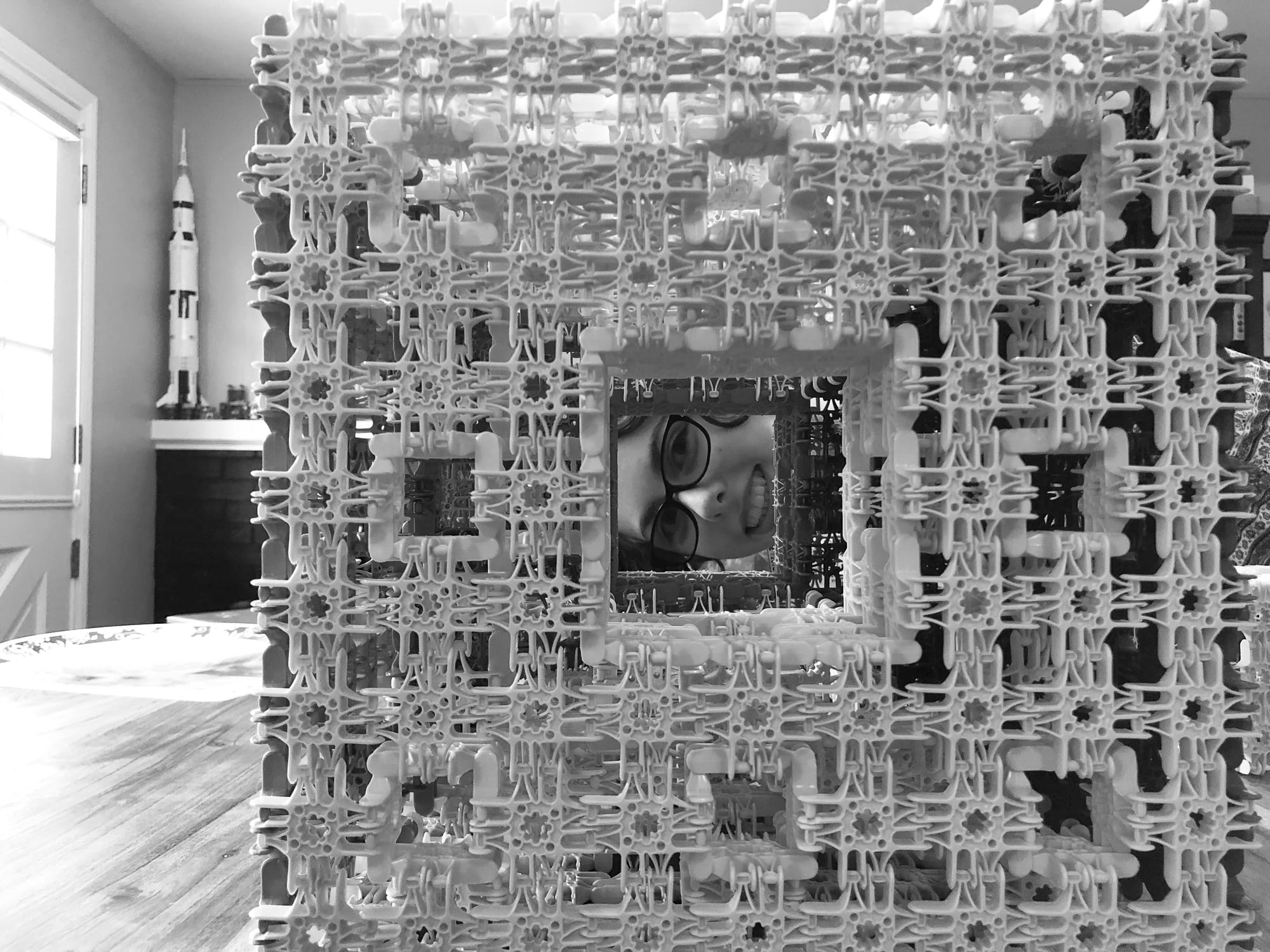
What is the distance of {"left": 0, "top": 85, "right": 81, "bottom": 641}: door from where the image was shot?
8.50 ft

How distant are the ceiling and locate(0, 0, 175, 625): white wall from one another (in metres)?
0.09

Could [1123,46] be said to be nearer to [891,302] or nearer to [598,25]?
[891,302]

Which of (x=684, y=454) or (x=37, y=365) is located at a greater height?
(x=37, y=365)

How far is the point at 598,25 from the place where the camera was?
0.87m

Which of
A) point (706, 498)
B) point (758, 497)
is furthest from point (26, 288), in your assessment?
point (758, 497)

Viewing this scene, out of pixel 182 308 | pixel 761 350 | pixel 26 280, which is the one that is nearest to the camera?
pixel 761 350

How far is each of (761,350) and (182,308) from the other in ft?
10.5

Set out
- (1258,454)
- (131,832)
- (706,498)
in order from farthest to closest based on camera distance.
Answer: (706,498), (1258,454), (131,832)

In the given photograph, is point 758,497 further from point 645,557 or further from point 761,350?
point 761,350

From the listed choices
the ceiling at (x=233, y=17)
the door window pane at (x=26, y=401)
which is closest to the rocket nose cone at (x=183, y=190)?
the ceiling at (x=233, y=17)

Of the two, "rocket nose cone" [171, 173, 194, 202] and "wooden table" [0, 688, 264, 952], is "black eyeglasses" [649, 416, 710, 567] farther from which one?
"rocket nose cone" [171, 173, 194, 202]

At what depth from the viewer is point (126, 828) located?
4.13ft

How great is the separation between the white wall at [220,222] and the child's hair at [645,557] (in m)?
1.85

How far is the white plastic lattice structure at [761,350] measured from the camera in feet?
2.83
